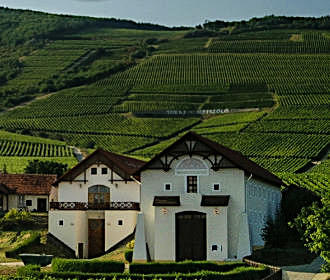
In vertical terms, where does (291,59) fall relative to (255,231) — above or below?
above

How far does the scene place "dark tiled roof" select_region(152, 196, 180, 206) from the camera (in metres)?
45.4

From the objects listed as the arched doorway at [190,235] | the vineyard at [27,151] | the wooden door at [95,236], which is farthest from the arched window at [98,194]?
the vineyard at [27,151]

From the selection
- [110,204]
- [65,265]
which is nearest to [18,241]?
[110,204]

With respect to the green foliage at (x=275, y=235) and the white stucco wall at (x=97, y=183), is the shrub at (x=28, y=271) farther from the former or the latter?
the green foliage at (x=275, y=235)

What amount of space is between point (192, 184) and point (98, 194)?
8.01 meters

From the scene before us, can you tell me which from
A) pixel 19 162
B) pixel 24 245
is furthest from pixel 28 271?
pixel 19 162

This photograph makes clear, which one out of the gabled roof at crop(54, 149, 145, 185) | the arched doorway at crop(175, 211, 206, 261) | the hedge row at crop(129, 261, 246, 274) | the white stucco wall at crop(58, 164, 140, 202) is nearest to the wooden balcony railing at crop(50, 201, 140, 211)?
the white stucco wall at crop(58, 164, 140, 202)

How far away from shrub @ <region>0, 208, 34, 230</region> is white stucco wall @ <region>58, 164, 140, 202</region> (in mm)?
4602

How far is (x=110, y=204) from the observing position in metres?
49.7

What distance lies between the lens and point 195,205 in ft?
149

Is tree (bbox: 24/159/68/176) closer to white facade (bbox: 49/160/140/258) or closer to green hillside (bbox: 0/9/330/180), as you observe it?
green hillside (bbox: 0/9/330/180)

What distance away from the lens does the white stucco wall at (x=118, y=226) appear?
49.2 metres

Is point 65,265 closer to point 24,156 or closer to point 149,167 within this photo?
point 149,167

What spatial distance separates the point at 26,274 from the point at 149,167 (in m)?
12.3
